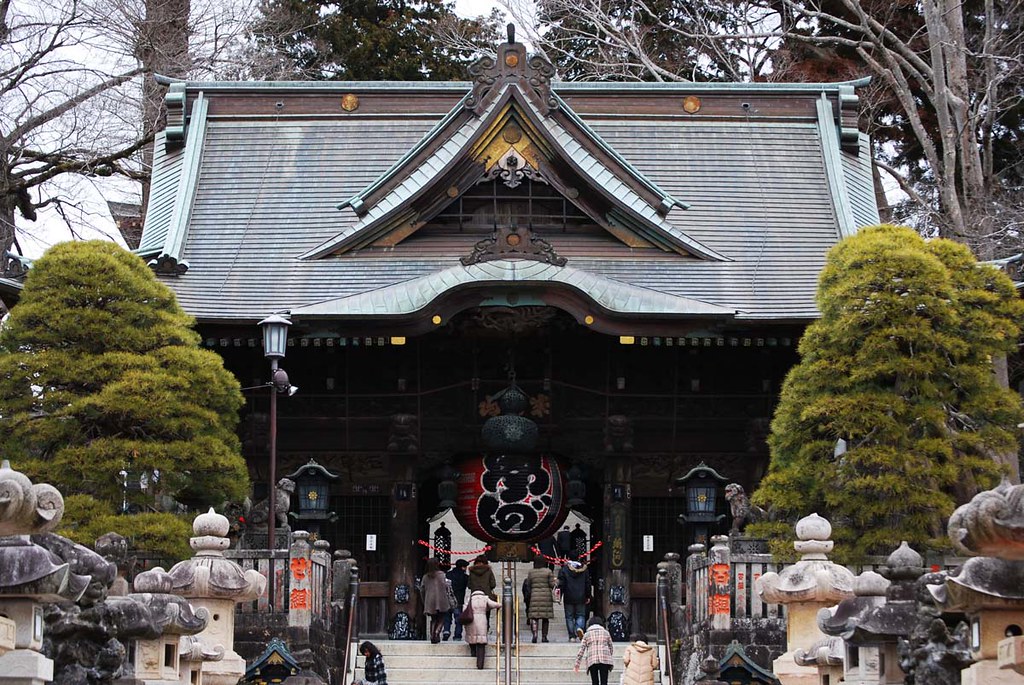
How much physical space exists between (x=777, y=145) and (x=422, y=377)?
7.60m

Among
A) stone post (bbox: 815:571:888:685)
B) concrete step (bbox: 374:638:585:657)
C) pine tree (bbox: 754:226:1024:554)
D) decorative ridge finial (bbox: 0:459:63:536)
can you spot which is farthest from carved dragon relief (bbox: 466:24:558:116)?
decorative ridge finial (bbox: 0:459:63:536)

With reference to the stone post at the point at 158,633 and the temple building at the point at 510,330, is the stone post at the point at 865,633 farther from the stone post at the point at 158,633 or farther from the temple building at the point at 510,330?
the temple building at the point at 510,330

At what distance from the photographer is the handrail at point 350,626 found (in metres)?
20.7

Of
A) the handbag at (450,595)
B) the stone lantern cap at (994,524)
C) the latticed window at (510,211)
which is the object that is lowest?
the stone lantern cap at (994,524)

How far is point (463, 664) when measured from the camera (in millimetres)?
21031

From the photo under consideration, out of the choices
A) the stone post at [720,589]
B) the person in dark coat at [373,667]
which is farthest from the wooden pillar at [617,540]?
the person in dark coat at [373,667]

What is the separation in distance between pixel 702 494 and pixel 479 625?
420 centimetres

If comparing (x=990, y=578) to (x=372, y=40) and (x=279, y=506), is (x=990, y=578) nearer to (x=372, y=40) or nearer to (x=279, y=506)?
(x=279, y=506)

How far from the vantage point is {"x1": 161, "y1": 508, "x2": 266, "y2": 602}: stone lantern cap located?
51.8 feet

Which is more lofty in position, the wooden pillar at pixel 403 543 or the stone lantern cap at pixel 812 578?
the wooden pillar at pixel 403 543

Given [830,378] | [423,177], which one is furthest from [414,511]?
[830,378]

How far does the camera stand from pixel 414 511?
25750 millimetres

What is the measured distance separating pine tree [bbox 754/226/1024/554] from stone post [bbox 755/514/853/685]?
204 inches

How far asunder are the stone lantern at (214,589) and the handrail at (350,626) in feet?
13.9
